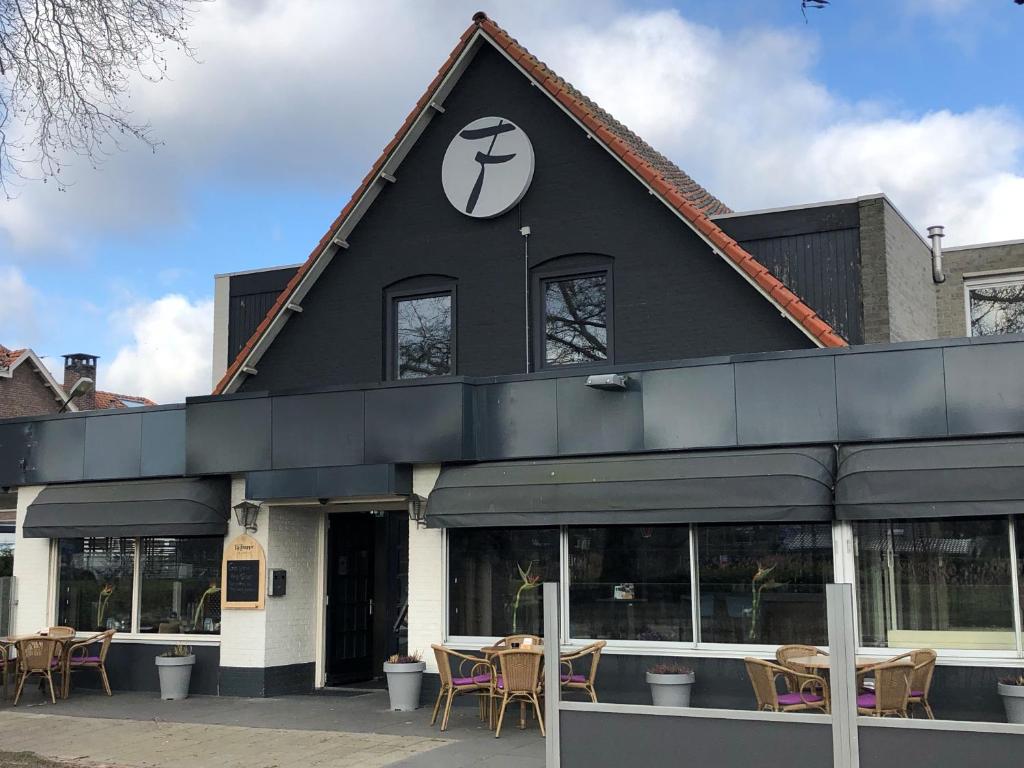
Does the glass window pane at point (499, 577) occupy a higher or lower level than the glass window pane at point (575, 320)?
lower

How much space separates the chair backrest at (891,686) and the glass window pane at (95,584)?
1073 cm

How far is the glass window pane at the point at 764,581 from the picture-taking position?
12.3 metres

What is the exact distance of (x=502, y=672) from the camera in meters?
12.1

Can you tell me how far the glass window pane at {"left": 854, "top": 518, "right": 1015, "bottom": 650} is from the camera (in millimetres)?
11531

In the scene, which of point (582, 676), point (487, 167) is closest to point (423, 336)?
point (487, 167)

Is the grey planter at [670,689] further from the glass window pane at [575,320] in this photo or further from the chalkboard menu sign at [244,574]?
the chalkboard menu sign at [244,574]

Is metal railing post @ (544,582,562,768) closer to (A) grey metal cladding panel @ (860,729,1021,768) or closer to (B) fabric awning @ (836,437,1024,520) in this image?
(A) grey metal cladding panel @ (860,729,1021,768)

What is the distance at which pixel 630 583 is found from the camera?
1320 centimetres

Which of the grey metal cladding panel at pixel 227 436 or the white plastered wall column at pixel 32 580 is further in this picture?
the white plastered wall column at pixel 32 580

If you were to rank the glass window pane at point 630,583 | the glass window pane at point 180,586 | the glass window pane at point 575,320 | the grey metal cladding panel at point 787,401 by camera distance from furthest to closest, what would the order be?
the glass window pane at point 180,586, the glass window pane at point 575,320, the glass window pane at point 630,583, the grey metal cladding panel at point 787,401

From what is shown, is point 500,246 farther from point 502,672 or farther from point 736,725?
point 736,725

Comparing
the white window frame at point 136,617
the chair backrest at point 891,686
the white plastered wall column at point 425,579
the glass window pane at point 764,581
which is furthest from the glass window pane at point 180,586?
the chair backrest at point 891,686

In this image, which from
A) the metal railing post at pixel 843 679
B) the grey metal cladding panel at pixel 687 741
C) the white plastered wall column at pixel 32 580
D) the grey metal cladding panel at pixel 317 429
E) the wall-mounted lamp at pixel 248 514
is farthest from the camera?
the white plastered wall column at pixel 32 580

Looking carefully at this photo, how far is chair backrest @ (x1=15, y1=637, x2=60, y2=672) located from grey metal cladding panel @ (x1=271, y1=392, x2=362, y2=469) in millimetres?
3946
